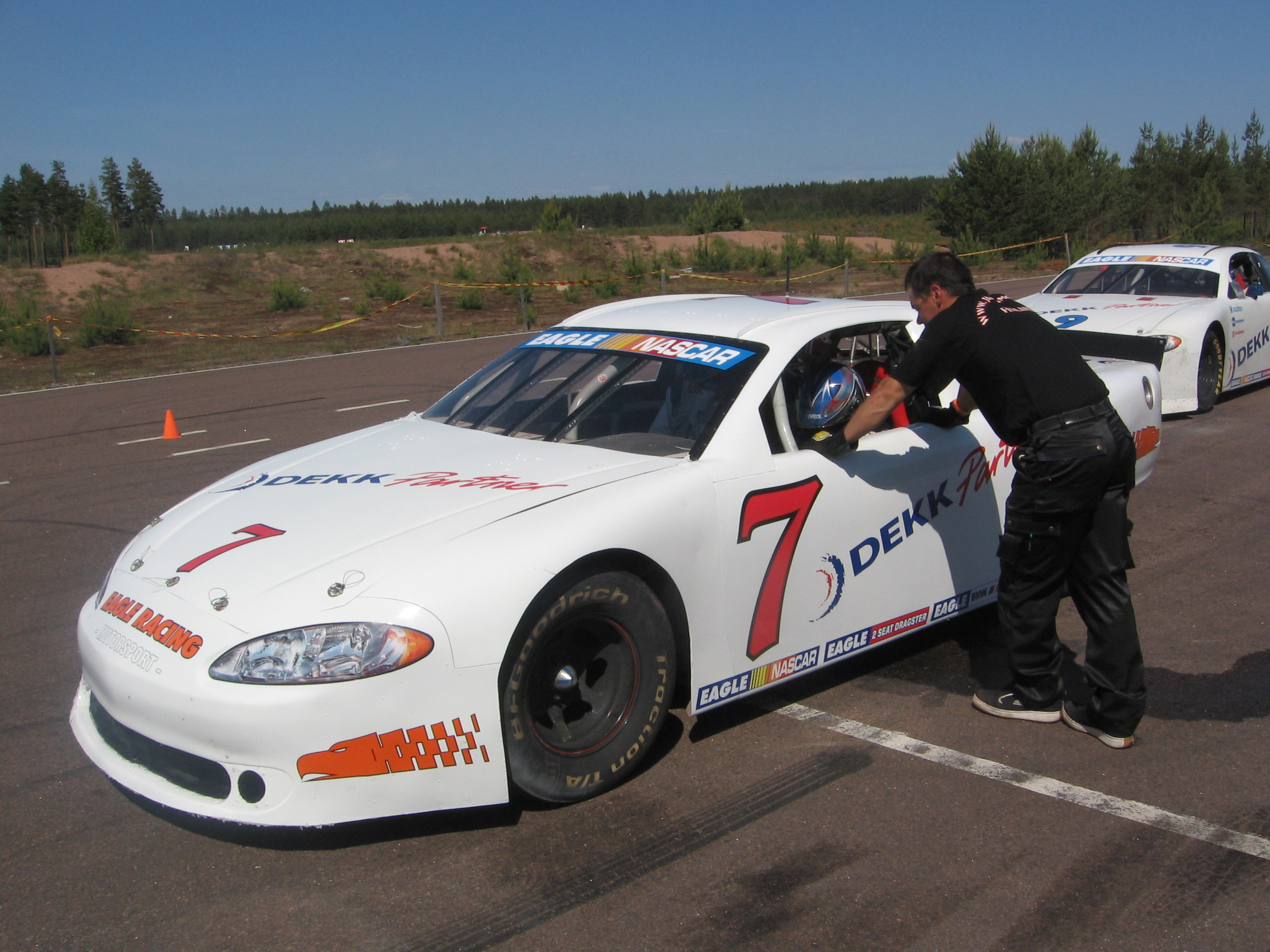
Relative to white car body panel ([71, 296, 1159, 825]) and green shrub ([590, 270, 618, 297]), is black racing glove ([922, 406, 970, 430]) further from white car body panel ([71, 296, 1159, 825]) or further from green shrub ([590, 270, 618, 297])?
green shrub ([590, 270, 618, 297])

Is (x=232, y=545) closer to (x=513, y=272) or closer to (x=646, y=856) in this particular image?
(x=646, y=856)

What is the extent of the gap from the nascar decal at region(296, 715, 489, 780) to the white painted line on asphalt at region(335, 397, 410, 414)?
9.35 metres

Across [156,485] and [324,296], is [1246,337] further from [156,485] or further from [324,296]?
[324,296]

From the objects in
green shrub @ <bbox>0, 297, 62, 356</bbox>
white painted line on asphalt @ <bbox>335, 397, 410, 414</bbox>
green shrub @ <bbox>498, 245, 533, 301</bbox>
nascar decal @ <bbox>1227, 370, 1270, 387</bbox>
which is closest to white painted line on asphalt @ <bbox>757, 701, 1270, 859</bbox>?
nascar decal @ <bbox>1227, 370, 1270, 387</bbox>

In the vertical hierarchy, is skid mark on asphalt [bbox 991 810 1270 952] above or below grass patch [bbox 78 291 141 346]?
below

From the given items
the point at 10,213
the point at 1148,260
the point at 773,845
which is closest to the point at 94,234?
the point at 10,213

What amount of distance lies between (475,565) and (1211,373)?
367 inches

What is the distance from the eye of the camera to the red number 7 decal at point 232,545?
3348mm

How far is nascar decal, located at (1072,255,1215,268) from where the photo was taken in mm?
10562

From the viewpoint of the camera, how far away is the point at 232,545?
3395 mm

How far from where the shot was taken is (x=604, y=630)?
3.32m

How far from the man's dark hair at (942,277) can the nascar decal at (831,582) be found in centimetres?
103

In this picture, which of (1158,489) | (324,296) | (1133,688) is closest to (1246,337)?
(1158,489)

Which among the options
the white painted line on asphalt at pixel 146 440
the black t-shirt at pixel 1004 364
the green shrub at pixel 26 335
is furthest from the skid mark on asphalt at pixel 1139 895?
the green shrub at pixel 26 335
